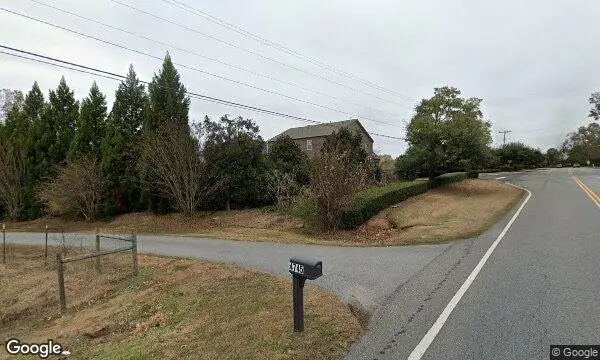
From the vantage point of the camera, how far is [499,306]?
5227mm

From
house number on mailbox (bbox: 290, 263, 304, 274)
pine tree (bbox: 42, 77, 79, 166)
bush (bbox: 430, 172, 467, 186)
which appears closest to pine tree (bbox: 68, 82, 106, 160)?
pine tree (bbox: 42, 77, 79, 166)

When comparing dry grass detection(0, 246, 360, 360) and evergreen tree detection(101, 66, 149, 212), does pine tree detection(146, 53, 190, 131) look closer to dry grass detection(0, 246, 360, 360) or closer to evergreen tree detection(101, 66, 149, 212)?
evergreen tree detection(101, 66, 149, 212)

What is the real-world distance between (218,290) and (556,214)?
525 inches

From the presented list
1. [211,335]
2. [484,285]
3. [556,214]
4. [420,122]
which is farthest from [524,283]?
[420,122]

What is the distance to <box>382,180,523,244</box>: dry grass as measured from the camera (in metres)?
11.7

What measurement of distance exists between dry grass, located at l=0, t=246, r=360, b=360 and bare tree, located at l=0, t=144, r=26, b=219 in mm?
18487

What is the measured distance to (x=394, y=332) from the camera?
15.0ft

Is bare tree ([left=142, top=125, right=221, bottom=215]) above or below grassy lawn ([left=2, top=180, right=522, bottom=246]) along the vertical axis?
above

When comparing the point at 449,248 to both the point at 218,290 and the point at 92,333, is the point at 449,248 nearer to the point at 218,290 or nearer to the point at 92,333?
the point at 218,290

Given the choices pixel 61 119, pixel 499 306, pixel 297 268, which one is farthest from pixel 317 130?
pixel 297 268

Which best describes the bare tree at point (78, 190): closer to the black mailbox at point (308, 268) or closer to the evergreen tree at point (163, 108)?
the evergreen tree at point (163, 108)

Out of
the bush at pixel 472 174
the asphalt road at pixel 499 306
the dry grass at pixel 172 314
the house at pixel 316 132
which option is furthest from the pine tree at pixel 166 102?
the house at pixel 316 132

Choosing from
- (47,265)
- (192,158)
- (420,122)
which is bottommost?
(47,265)

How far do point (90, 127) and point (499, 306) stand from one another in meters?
28.3
